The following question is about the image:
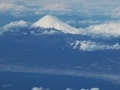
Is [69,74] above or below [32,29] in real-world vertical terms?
below

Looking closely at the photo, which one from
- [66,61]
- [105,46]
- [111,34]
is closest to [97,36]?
[111,34]

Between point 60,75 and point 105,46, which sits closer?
point 60,75

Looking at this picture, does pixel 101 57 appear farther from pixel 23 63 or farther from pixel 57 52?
pixel 23 63

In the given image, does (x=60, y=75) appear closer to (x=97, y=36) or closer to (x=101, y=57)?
(x=101, y=57)

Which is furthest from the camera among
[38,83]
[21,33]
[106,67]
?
[21,33]

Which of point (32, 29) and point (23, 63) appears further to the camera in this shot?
point (32, 29)

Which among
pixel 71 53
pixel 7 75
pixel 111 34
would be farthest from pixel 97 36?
pixel 7 75

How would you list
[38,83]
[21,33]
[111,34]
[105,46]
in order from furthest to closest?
[111,34] → [21,33] → [105,46] → [38,83]

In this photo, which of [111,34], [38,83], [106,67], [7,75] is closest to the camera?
[38,83]

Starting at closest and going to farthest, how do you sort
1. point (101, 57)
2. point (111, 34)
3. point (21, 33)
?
1. point (101, 57)
2. point (21, 33)
3. point (111, 34)
